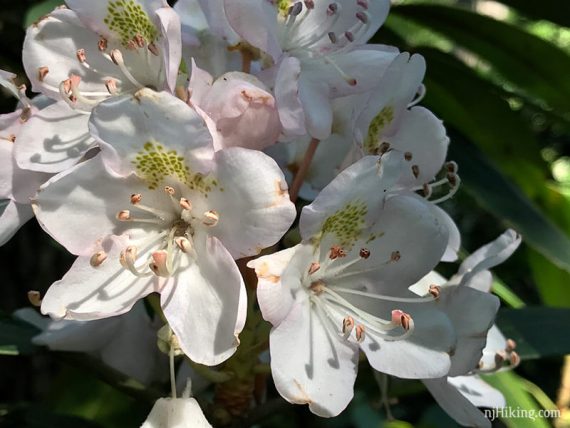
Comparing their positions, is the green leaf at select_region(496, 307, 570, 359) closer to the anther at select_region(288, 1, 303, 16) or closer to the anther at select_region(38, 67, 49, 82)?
the anther at select_region(288, 1, 303, 16)

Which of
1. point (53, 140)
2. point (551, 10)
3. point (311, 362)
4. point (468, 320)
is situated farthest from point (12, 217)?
point (551, 10)

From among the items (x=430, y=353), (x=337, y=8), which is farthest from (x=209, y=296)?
(x=337, y=8)

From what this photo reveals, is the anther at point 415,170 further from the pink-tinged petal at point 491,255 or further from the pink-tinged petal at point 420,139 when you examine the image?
the pink-tinged petal at point 491,255

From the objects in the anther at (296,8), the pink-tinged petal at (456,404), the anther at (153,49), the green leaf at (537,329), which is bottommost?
the green leaf at (537,329)

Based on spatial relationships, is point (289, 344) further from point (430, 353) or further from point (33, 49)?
point (33, 49)

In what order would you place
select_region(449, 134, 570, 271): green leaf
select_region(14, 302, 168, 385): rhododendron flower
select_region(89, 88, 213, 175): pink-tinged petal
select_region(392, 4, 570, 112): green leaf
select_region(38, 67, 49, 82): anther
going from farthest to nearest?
select_region(392, 4, 570, 112): green leaf < select_region(449, 134, 570, 271): green leaf < select_region(14, 302, 168, 385): rhododendron flower < select_region(38, 67, 49, 82): anther < select_region(89, 88, 213, 175): pink-tinged petal

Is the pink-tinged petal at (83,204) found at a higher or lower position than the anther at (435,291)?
higher

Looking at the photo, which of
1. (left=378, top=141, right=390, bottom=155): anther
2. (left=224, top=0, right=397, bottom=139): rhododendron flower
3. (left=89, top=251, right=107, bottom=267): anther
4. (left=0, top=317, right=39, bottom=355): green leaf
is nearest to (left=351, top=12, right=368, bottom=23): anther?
(left=224, top=0, right=397, bottom=139): rhododendron flower

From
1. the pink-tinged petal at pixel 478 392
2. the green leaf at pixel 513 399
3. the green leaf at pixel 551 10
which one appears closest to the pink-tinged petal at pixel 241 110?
the pink-tinged petal at pixel 478 392
